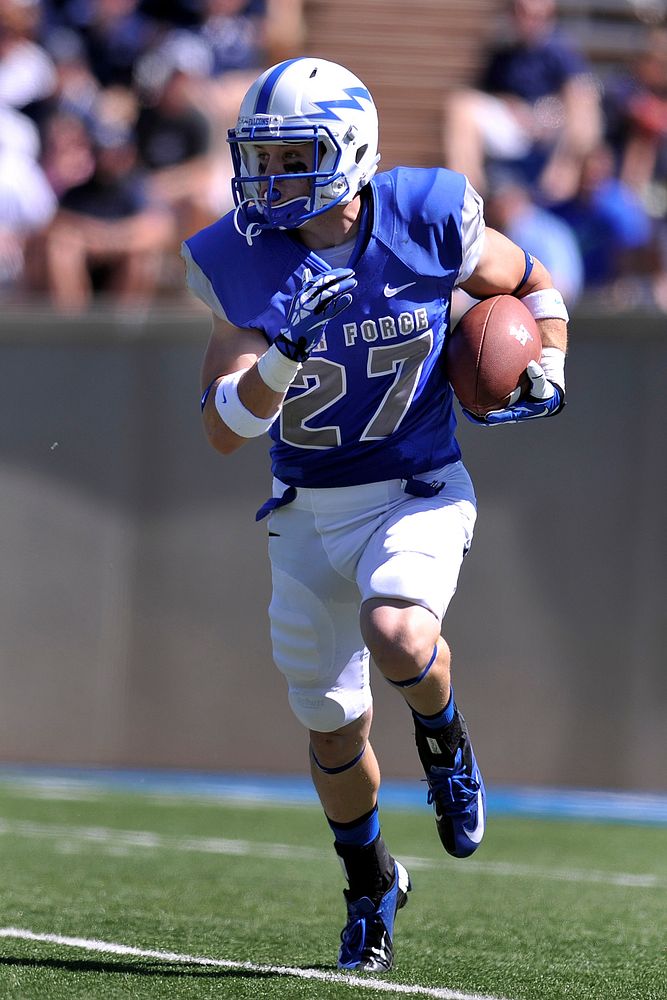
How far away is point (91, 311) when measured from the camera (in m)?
8.02

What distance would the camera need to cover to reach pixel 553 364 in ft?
12.7

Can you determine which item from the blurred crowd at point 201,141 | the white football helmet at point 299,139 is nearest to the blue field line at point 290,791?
the blurred crowd at point 201,141

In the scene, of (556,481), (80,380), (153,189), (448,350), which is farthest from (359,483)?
(153,189)

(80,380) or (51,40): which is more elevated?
(51,40)

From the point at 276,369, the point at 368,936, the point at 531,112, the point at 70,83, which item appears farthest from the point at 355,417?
the point at 70,83

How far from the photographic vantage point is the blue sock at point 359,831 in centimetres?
377

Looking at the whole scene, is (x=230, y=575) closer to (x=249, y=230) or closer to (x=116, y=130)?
(x=116, y=130)

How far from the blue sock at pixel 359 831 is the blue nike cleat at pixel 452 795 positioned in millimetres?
335

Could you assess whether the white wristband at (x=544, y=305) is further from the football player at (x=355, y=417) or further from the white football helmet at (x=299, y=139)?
the white football helmet at (x=299, y=139)

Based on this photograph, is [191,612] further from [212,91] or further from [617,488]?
[212,91]

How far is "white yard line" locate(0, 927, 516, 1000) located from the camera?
327cm

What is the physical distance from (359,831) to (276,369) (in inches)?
50.5

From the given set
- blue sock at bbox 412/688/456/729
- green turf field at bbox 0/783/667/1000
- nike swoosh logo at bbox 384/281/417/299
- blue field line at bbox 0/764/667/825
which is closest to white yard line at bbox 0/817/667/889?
green turf field at bbox 0/783/667/1000

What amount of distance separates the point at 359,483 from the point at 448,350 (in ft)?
1.37
